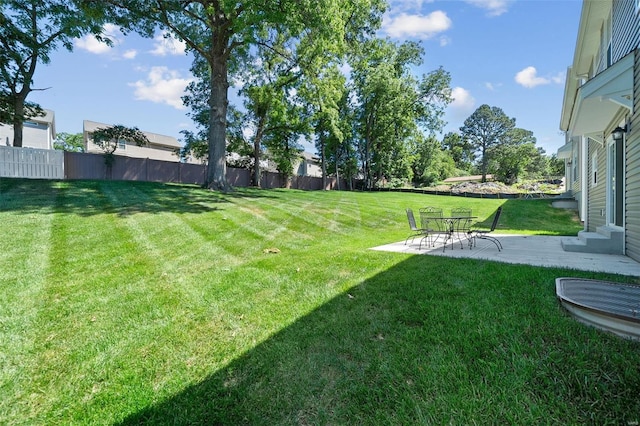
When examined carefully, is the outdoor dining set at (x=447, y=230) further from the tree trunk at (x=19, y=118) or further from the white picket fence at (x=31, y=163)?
the tree trunk at (x=19, y=118)

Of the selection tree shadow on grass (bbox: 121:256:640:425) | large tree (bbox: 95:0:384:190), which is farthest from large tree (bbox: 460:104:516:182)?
tree shadow on grass (bbox: 121:256:640:425)

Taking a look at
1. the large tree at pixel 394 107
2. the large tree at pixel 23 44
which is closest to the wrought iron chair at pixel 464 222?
the large tree at pixel 23 44

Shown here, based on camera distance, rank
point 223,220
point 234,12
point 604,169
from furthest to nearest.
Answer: point 234,12
point 223,220
point 604,169

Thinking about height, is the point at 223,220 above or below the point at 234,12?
below

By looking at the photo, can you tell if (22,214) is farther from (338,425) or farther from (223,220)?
(338,425)

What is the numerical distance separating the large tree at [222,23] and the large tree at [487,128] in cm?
6004

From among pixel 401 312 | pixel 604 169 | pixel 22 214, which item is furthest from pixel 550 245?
pixel 22 214

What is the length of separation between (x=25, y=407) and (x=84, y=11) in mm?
14426

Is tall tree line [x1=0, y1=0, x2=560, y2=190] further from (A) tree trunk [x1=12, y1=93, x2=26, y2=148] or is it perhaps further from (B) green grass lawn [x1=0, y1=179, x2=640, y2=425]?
(B) green grass lawn [x1=0, y1=179, x2=640, y2=425]

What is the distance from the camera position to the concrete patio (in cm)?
492

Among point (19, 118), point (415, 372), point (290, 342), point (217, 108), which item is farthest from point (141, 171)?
point (415, 372)

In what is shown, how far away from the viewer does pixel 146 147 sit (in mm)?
34750

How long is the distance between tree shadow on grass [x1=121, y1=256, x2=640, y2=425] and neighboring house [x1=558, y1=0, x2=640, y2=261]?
4.06 m

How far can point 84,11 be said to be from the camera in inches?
451
